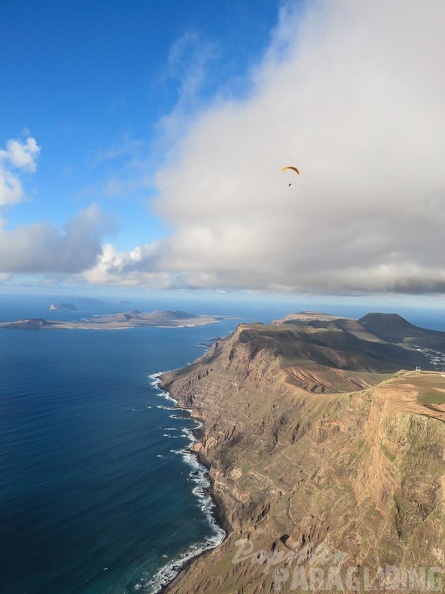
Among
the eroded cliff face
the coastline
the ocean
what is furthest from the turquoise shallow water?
the eroded cliff face

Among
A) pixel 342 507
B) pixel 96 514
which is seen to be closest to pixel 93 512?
pixel 96 514

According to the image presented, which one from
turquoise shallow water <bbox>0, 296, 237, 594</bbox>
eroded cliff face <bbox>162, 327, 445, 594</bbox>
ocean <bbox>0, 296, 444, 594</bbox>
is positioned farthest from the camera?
turquoise shallow water <bbox>0, 296, 237, 594</bbox>

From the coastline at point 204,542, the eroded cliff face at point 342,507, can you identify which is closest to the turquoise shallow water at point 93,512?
the coastline at point 204,542

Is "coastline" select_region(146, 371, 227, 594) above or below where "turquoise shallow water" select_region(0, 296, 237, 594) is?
below

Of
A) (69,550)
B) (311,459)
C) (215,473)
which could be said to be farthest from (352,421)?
(69,550)

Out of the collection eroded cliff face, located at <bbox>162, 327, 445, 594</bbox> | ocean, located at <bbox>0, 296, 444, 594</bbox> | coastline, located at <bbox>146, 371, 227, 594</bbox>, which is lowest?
coastline, located at <bbox>146, 371, 227, 594</bbox>

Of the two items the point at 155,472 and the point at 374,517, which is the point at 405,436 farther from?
the point at 155,472

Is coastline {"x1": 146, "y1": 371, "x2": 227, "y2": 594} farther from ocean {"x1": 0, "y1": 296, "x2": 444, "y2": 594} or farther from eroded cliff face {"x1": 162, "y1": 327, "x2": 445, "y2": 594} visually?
eroded cliff face {"x1": 162, "y1": 327, "x2": 445, "y2": 594}

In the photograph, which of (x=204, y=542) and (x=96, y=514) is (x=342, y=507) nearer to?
(x=204, y=542)

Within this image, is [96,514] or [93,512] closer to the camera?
[96,514]
